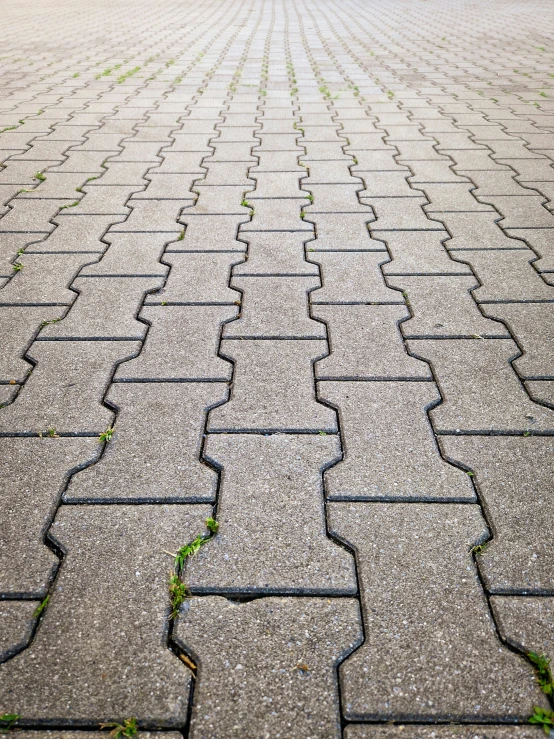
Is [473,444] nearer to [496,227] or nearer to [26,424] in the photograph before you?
→ [26,424]

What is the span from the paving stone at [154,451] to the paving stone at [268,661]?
37 cm

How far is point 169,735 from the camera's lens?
1204mm

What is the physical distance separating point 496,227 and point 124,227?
6.52 ft

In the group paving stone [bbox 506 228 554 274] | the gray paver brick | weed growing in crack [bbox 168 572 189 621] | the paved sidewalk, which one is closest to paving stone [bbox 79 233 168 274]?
the paved sidewalk

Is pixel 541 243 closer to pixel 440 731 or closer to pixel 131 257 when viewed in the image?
pixel 131 257

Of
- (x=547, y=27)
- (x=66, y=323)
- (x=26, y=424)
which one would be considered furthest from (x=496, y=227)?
(x=547, y=27)

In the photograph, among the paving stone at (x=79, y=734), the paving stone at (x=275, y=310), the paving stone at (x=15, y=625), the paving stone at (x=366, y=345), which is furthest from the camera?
the paving stone at (x=275, y=310)

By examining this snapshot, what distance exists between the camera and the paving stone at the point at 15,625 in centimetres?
135

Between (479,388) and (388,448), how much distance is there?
18.7 inches

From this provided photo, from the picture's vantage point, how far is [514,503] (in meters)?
1.71

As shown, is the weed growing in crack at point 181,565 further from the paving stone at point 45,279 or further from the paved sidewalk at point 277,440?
the paving stone at point 45,279

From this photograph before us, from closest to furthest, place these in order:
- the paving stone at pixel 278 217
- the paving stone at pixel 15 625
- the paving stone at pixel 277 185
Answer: the paving stone at pixel 15 625
the paving stone at pixel 278 217
the paving stone at pixel 277 185

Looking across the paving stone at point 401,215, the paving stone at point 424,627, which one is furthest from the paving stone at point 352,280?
the paving stone at point 424,627

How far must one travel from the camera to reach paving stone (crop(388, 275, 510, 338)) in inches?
97.1
